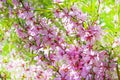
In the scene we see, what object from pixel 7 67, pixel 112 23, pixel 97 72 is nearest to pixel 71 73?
pixel 97 72

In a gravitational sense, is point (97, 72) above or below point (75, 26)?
below

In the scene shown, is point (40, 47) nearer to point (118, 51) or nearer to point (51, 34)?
point (51, 34)

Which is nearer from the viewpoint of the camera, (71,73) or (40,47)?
(71,73)

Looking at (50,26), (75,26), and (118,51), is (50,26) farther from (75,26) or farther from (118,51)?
(118,51)

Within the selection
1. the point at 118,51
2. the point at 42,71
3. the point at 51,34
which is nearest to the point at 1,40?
the point at 42,71

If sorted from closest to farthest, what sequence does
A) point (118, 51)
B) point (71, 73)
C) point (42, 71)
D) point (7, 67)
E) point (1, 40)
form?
1. point (71, 73)
2. point (118, 51)
3. point (42, 71)
4. point (7, 67)
5. point (1, 40)

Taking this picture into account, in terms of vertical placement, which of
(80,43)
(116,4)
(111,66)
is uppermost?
(116,4)

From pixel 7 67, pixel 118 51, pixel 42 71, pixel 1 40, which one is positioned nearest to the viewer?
pixel 118 51
